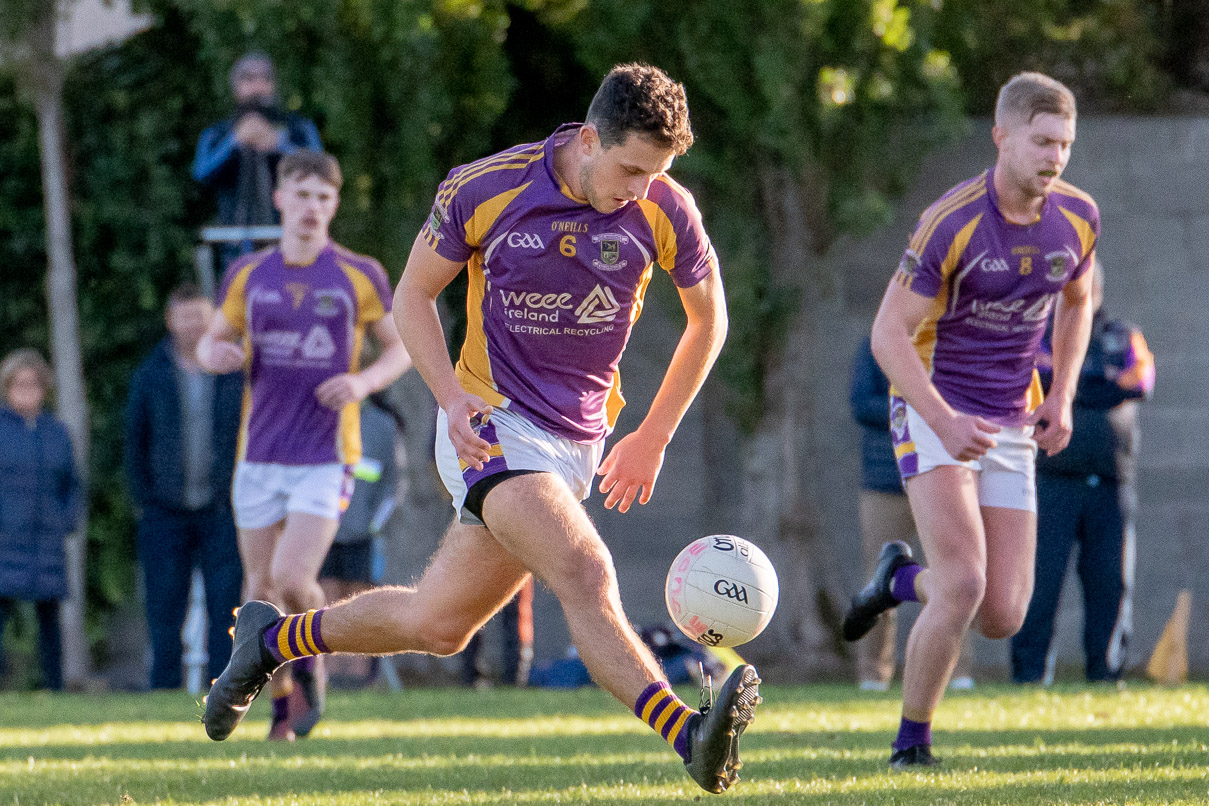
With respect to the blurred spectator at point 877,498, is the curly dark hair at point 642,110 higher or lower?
higher

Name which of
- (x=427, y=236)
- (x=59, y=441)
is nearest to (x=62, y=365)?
(x=59, y=441)

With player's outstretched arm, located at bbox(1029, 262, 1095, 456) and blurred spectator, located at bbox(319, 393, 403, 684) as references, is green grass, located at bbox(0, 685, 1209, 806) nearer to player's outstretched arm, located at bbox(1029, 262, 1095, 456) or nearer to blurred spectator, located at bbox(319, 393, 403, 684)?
player's outstretched arm, located at bbox(1029, 262, 1095, 456)

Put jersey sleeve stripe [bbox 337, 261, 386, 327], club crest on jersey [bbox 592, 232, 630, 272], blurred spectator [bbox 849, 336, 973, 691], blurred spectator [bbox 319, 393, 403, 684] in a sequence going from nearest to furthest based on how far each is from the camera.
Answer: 1. club crest on jersey [bbox 592, 232, 630, 272]
2. jersey sleeve stripe [bbox 337, 261, 386, 327]
3. blurred spectator [bbox 849, 336, 973, 691]
4. blurred spectator [bbox 319, 393, 403, 684]

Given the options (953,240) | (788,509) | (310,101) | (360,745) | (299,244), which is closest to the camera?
(953,240)

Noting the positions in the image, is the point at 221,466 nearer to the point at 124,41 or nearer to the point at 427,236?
the point at 124,41

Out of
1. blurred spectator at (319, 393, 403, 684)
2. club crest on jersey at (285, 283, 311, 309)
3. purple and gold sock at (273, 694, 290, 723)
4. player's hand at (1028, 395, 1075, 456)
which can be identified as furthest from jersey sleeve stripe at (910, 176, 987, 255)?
blurred spectator at (319, 393, 403, 684)

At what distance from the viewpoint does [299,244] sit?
8.50 metres

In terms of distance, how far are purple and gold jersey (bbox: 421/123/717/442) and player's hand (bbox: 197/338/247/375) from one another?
2.97 meters

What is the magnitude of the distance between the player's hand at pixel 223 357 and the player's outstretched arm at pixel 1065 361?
3.82 meters

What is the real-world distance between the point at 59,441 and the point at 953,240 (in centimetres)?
755

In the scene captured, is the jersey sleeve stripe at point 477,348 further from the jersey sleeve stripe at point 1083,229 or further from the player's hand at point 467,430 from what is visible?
the jersey sleeve stripe at point 1083,229

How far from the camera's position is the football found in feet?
18.7

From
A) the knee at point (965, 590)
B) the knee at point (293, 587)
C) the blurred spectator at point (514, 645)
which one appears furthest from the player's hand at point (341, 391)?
the blurred spectator at point (514, 645)

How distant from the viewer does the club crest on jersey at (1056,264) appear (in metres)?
6.67
